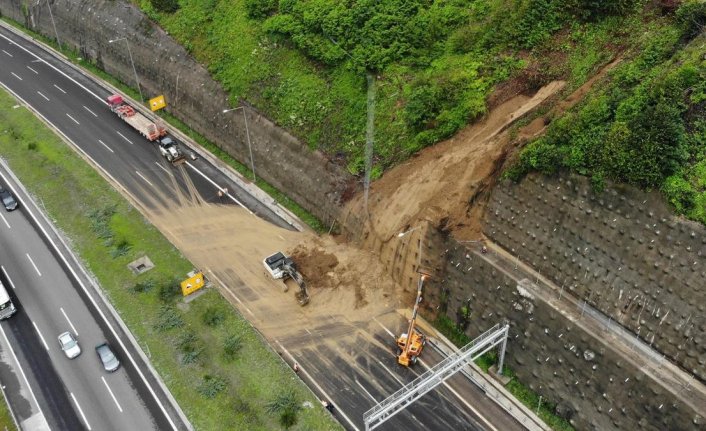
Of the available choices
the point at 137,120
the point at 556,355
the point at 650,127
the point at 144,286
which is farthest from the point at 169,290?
the point at 650,127

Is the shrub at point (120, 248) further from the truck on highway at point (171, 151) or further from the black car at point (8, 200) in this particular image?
the truck on highway at point (171, 151)

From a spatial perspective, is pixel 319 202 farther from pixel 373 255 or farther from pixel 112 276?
pixel 112 276

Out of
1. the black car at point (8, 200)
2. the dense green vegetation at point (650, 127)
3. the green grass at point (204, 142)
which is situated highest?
the dense green vegetation at point (650, 127)

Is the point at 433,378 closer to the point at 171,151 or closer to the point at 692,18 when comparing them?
the point at 692,18

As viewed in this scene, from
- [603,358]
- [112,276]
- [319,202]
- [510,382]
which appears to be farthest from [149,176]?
[603,358]

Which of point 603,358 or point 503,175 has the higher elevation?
point 503,175

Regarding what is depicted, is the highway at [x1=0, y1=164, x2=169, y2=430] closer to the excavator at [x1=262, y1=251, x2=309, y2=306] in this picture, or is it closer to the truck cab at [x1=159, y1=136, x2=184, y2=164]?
the excavator at [x1=262, y1=251, x2=309, y2=306]

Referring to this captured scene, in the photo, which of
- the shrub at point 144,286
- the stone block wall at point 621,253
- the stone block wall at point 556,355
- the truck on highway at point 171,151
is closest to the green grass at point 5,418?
the shrub at point 144,286
